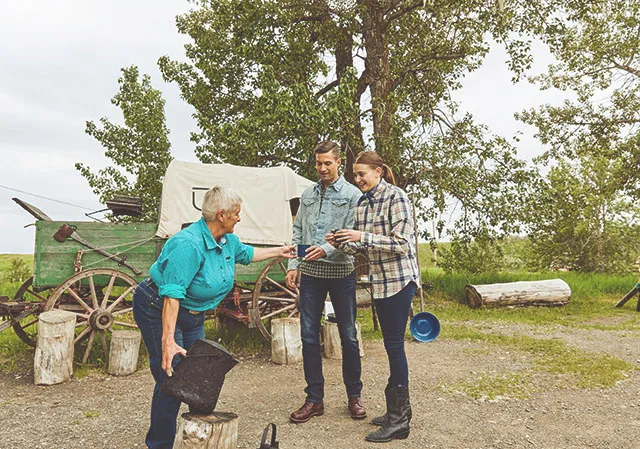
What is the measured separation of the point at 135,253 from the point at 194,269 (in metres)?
3.83

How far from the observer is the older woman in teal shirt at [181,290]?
2.62 meters

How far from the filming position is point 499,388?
5.03m

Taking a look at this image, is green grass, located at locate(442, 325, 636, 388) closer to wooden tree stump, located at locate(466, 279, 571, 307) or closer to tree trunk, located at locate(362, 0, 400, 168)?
wooden tree stump, located at locate(466, 279, 571, 307)

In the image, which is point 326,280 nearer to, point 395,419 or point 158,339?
point 395,419

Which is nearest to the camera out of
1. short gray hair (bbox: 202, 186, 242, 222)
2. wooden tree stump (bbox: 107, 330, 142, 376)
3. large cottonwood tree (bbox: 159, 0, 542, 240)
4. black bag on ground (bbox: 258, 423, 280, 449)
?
short gray hair (bbox: 202, 186, 242, 222)

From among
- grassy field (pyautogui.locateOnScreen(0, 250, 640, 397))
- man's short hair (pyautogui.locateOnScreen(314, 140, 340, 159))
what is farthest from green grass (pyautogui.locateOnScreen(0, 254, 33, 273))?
man's short hair (pyautogui.locateOnScreen(314, 140, 340, 159))

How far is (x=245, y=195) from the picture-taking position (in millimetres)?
6836

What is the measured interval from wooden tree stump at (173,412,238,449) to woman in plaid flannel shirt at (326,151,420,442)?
45.2 inches

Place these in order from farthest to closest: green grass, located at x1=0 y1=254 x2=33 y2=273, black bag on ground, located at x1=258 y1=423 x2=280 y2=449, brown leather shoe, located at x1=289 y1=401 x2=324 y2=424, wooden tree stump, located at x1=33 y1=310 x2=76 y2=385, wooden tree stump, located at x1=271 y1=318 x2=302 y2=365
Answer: green grass, located at x1=0 y1=254 x2=33 y2=273 → wooden tree stump, located at x1=271 y1=318 x2=302 y2=365 → wooden tree stump, located at x1=33 y1=310 x2=76 y2=385 → brown leather shoe, located at x1=289 y1=401 x2=324 y2=424 → black bag on ground, located at x1=258 y1=423 x2=280 y2=449

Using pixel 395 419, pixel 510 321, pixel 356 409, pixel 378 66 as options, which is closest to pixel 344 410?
pixel 356 409

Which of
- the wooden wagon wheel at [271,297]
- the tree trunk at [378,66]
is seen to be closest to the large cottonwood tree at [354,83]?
the tree trunk at [378,66]

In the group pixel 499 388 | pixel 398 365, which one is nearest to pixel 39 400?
pixel 398 365

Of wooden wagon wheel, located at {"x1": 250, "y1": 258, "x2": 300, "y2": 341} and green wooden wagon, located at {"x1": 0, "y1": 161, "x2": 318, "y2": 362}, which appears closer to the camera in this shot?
green wooden wagon, located at {"x1": 0, "y1": 161, "x2": 318, "y2": 362}

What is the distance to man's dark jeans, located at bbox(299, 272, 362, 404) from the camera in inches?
152
